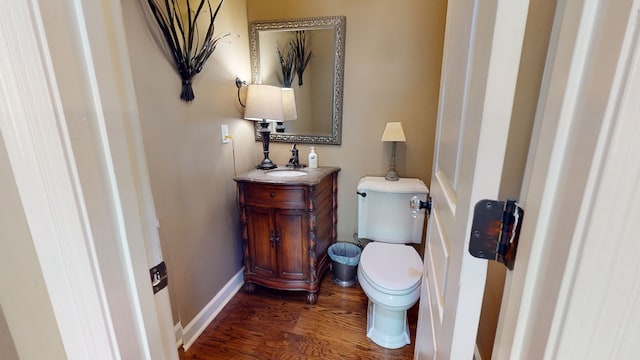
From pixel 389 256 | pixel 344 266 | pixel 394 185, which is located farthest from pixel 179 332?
pixel 394 185

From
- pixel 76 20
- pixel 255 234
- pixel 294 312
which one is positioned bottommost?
pixel 294 312

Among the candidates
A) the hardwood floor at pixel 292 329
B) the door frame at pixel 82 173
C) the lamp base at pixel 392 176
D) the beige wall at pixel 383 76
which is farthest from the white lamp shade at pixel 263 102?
the door frame at pixel 82 173

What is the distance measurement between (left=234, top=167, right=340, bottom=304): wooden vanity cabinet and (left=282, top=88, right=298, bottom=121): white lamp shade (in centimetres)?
46

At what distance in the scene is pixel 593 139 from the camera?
29cm

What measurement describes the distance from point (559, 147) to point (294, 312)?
1.84 m

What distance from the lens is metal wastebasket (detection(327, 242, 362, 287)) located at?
2076mm

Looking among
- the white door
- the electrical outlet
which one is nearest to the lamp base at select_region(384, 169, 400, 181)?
the electrical outlet

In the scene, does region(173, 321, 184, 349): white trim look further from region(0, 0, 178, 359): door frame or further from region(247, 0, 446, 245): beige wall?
region(247, 0, 446, 245): beige wall

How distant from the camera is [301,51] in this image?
2.06 m

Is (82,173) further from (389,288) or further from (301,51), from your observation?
(301,51)

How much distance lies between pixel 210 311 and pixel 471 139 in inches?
72.4

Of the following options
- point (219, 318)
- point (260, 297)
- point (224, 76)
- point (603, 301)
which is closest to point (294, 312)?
point (260, 297)

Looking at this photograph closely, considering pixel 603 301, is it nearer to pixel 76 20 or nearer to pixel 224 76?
pixel 76 20

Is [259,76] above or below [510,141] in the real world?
above
